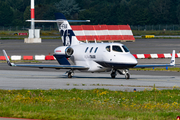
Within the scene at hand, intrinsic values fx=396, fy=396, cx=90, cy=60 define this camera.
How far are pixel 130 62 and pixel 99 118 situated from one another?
48.6ft

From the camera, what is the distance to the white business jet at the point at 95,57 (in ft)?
93.3

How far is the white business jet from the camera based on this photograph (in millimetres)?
28438

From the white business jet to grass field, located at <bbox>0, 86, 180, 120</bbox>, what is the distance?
8.13 meters

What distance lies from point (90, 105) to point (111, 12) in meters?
149

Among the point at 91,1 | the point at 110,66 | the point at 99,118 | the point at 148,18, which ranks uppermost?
the point at 91,1

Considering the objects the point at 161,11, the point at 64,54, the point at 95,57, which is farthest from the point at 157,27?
the point at 95,57

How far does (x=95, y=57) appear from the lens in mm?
29953

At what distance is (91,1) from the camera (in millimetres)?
186875

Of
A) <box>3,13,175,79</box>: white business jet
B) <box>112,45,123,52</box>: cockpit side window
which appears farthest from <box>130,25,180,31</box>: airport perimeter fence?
<box>112,45,123,52</box>: cockpit side window

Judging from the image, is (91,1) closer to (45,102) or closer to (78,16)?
(78,16)

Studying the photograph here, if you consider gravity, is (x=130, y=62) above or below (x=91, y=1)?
below

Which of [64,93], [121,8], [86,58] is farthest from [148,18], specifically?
[64,93]

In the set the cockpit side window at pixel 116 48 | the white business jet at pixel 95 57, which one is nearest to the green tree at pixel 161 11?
Result: the white business jet at pixel 95 57

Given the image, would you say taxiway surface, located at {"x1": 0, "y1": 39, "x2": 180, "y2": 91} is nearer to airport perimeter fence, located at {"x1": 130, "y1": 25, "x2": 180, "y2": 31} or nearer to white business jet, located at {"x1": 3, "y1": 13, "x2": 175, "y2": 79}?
white business jet, located at {"x1": 3, "y1": 13, "x2": 175, "y2": 79}
